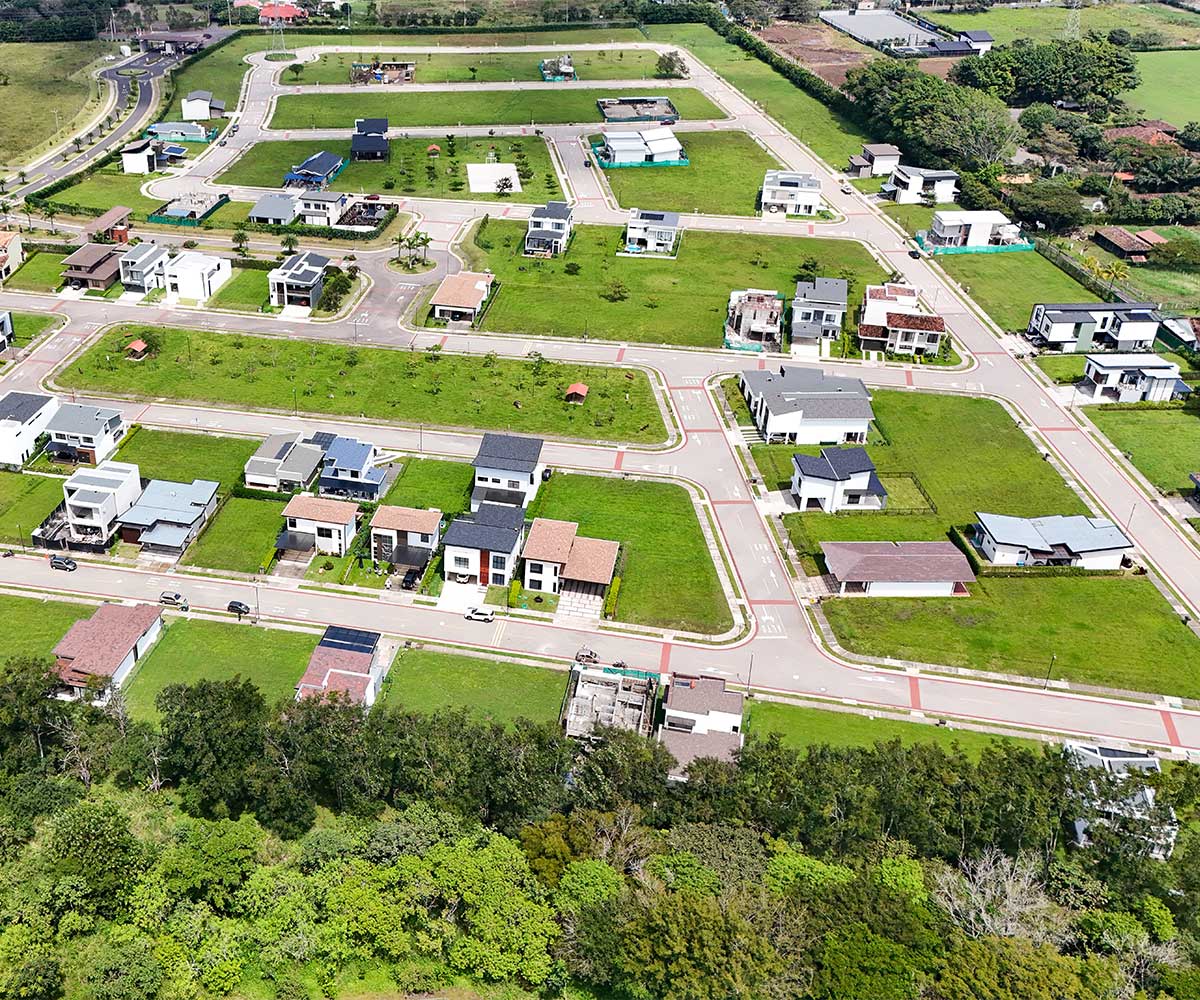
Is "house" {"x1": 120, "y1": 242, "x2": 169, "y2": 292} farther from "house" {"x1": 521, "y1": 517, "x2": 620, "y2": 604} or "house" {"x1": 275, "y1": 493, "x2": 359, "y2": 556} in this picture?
"house" {"x1": 521, "y1": 517, "x2": 620, "y2": 604}

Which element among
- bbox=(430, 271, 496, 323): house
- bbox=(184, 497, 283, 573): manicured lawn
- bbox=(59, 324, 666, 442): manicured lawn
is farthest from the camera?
bbox=(430, 271, 496, 323): house

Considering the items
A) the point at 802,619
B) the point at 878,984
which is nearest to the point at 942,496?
the point at 802,619

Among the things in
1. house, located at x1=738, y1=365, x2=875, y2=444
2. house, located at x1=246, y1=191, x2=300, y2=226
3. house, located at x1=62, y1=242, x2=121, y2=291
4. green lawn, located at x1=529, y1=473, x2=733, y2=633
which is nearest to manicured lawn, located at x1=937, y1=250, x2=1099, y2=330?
house, located at x1=738, y1=365, x2=875, y2=444

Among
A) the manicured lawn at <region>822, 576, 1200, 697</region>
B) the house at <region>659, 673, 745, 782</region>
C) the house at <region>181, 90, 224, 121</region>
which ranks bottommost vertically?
the manicured lawn at <region>822, 576, 1200, 697</region>

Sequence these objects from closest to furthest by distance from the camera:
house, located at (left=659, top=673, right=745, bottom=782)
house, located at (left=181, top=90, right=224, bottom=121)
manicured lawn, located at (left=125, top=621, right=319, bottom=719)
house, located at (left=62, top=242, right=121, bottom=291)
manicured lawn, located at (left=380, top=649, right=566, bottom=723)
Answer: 1. house, located at (left=659, top=673, right=745, bottom=782)
2. manicured lawn, located at (left=380, top=649, right=566, bottom=723)
3. manicured lawn, located at (left=125, top=621, right=319, bottom=719)
4. house, located at (left=62, top=242, right=121, bottom=291)
5. house, located at (left=181, top=90, right=224, bottom=121)

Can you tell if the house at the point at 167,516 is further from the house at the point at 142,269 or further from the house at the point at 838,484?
the house at the point at 838,484

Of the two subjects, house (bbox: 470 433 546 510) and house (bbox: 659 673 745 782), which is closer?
house (bbox: 659 673 745 782)
